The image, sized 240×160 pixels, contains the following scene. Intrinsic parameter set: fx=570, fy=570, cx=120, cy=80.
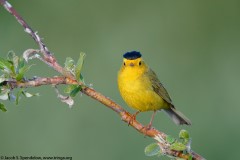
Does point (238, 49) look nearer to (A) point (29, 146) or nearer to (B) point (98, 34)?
(B) point (98, 34)

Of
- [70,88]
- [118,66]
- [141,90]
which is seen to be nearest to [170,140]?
[70,88]

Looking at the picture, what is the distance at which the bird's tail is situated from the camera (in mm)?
4715

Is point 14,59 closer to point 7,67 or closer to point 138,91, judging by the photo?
point 7,67

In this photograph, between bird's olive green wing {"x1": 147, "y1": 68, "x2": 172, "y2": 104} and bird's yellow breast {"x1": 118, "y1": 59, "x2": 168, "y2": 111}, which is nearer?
bird's yellow breast {"x1": 118, "y1": 59, "x2": 168, "y2": 111}

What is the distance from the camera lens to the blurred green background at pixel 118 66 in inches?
249

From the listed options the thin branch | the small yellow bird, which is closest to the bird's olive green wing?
the small yellow bird

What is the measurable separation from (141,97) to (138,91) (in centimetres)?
8

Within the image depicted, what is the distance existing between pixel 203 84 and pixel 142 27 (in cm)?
158

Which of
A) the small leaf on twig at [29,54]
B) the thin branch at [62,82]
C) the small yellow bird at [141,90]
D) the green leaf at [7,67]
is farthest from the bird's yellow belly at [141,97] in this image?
the green leaf at [7,67]

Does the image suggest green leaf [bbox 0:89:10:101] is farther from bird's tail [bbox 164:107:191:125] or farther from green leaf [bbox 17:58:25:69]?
bird's tail [bbox 164:107:191:125]

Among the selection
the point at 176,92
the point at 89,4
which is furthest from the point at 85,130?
the point at 89,4

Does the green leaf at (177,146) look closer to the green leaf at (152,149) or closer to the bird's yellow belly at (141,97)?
the green leaf at (152,149)

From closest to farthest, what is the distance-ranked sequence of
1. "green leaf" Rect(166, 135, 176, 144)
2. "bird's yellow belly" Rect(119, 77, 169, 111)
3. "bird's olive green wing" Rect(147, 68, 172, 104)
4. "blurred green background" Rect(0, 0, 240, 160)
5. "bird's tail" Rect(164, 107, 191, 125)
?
"green leaf" Rect(166, 135, 176, 144)
"bird's tail" Rect(164, 107, 191, 125)
"bird's yellow belly" Rect(119, 77, 169, 111)
"bird's olive green wing" Rect(147, 68, 172, 104)
"blurred green background" Rect(0, 0, 240, 160)

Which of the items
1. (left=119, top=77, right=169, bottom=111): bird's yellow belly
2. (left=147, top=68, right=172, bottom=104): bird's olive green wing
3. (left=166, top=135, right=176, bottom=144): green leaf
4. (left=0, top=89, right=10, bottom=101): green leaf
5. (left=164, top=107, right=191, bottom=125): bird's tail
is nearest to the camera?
(left=166, top=135, right=176, bottom=144): green leaf
